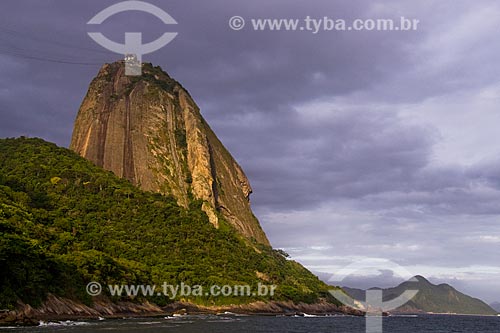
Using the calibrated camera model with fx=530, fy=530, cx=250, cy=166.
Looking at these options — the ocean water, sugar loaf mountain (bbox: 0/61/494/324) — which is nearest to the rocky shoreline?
sugar loaf mountain (bbox: 0/61/494/324)

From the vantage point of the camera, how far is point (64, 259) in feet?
274

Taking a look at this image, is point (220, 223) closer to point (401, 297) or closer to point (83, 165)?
point (83, 165)

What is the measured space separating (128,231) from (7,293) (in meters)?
75.8

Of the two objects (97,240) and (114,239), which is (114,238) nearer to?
(114,239)

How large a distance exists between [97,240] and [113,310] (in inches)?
1135

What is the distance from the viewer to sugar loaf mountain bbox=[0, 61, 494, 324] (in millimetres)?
70312
